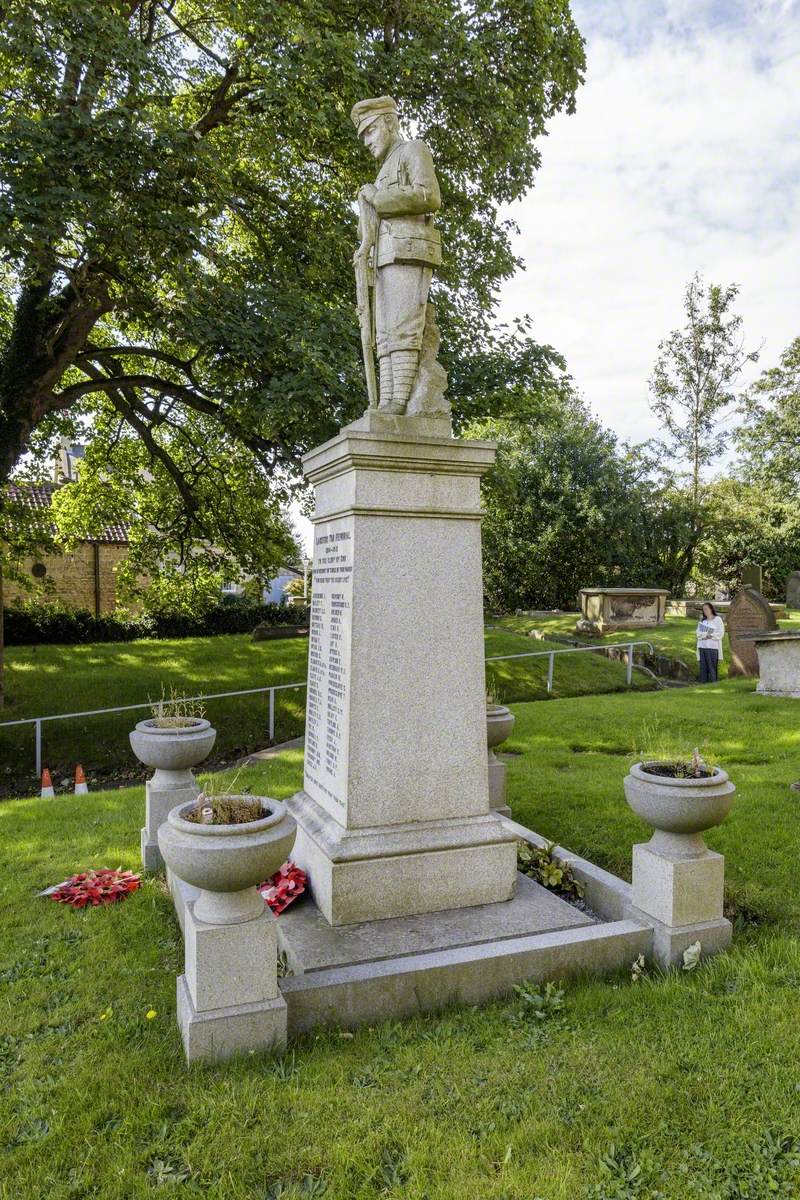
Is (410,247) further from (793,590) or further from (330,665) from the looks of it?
(793,590)

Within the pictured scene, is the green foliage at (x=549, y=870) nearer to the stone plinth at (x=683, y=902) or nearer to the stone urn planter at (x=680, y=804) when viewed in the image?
the stone plinth at (x=683, y=902)

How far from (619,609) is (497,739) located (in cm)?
1650

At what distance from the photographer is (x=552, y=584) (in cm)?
2736

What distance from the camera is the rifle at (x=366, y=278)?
4.75 meters

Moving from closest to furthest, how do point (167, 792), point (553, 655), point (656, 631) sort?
point (167, 792) < point (553, 655) < point (656, 631)

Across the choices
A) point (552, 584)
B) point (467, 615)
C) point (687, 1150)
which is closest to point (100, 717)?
point (467, 615)

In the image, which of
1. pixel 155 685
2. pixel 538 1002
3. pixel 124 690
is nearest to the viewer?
pixel 538 1002

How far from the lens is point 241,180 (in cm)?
1083

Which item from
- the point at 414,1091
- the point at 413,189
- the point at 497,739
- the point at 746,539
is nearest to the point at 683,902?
the point at 414,1091

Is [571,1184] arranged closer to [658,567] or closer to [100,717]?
[100,717]

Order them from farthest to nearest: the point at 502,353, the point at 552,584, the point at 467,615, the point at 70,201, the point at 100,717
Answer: the point at 552,584, the point at 100,717, the point at 502,353, the point at 70,201, the point at 467,615

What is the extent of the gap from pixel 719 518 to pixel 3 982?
2908cm

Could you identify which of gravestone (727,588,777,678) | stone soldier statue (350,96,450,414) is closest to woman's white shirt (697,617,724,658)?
gravestone (727,588,777,678)

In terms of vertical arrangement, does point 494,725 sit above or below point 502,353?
below
